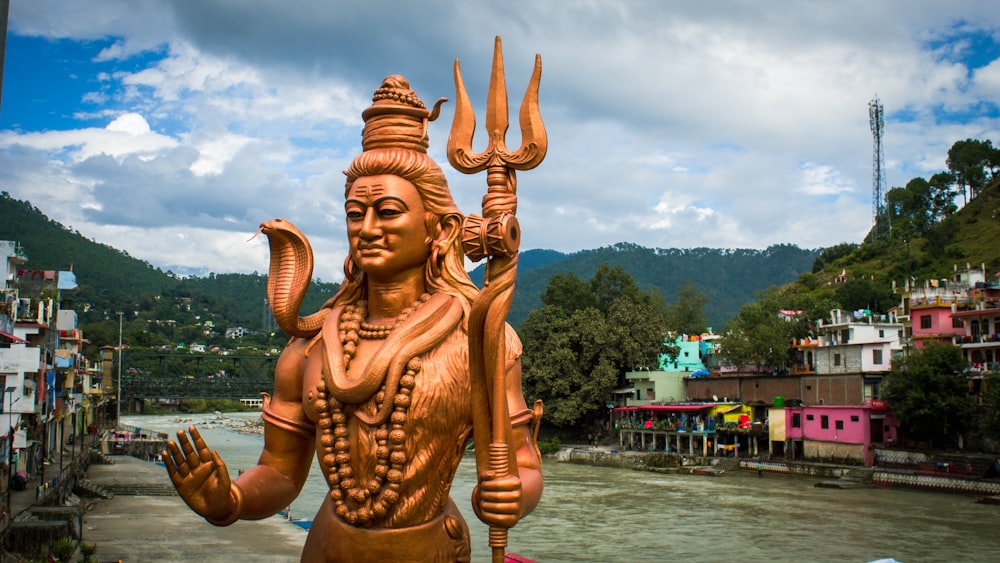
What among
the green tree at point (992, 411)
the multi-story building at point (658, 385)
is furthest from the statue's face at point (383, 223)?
the multi-story building at point (658, 385)

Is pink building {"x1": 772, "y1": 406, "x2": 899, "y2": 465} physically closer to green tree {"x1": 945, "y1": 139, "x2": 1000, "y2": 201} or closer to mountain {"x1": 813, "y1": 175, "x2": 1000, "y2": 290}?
mountain {"x1": 813, "y1": 175, "x2": 1000, "y2": 290}

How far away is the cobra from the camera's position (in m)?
4.22

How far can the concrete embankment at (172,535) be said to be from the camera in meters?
14.5

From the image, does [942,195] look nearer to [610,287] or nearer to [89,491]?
[610,287]

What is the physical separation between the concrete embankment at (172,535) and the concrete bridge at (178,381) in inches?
1748

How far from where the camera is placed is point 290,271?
427cm

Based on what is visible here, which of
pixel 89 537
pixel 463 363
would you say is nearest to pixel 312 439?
pixel 463 363

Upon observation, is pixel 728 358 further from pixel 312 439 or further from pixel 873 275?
pixel 312 439

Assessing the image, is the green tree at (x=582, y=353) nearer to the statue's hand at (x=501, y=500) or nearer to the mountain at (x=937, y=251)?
the mountain at (x=937, y=251)

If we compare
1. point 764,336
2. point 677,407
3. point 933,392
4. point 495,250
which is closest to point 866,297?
point 764,336

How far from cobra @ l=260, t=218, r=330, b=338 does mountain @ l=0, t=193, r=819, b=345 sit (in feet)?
169

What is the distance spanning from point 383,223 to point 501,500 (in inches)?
55.6

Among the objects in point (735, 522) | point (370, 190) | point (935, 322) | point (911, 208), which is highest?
point (911, 208)

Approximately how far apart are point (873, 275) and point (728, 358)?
67.3 ft
